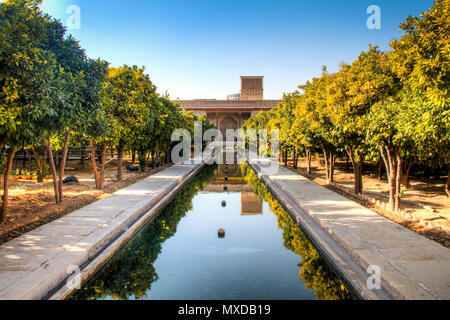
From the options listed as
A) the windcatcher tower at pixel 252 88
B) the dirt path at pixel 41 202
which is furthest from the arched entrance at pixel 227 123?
the dirt path at pixel 41 202

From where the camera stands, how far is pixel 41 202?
851 cm

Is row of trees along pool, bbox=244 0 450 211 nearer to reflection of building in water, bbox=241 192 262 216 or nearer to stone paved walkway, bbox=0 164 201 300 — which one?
reflection of building in water, bbox=241 192 262 216

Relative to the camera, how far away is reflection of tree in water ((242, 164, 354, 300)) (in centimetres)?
440

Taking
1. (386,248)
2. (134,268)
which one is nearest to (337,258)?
(386,248)

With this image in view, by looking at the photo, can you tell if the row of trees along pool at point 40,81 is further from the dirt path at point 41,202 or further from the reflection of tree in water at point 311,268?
the reflection of tree in water at point 311,268

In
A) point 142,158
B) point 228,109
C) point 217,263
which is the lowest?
point 217,263

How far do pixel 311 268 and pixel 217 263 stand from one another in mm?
1648

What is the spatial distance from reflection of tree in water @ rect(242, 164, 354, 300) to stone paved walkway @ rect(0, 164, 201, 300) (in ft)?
11.6

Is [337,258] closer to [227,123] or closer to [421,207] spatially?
[421,207]

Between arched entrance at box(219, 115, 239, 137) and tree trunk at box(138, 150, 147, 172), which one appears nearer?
tree trunk at box(138, 150, 147, 172)

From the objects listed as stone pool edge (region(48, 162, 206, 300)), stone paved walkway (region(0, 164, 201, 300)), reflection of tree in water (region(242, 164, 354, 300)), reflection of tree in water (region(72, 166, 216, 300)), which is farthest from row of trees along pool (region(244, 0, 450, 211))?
stone paved walkway (region(0, 164, 201, 300))
